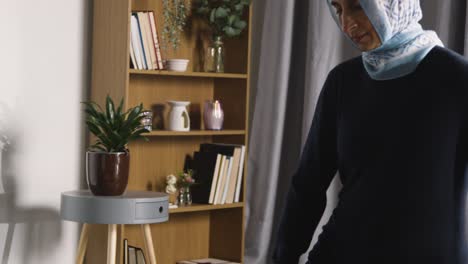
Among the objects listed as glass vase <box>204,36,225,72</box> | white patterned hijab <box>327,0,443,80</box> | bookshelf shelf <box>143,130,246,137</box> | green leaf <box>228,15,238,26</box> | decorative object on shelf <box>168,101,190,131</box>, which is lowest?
bookshelf shelf <box>143,130,246,137</box>

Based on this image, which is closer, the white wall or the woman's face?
the woman's face

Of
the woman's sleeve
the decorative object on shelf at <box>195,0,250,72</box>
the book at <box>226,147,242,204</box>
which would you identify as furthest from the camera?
the book at <box>226,147,242,204</box>

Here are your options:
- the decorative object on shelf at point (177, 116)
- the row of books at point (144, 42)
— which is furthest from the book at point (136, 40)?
the decorative object on shelf at point (177, 116)

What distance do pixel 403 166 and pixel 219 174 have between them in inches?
85.3

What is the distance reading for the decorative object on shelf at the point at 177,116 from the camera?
3426 mm

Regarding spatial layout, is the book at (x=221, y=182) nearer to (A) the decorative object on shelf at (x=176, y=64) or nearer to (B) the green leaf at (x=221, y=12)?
(A) the decorative object on shelf at (x=176, y=64)

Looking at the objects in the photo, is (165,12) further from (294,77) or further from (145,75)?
(294,77)

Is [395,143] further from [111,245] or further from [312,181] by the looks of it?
[111,245]

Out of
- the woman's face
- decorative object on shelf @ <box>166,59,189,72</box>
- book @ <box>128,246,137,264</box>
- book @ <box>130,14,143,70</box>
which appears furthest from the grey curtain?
the woman's face

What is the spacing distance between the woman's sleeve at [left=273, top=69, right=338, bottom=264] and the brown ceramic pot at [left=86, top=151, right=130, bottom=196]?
148 cm

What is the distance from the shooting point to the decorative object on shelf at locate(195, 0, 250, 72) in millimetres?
3465

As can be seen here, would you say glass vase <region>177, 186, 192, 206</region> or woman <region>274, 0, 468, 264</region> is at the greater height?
woman <region>274, 0, 468, 264</region>

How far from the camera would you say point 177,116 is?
11.3ft

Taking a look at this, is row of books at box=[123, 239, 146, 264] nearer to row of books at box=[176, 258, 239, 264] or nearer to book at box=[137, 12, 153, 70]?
row of books at box=[176, 258, 239, 264]
